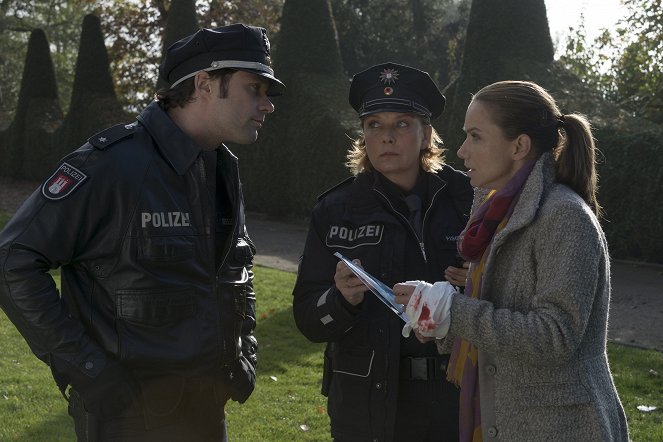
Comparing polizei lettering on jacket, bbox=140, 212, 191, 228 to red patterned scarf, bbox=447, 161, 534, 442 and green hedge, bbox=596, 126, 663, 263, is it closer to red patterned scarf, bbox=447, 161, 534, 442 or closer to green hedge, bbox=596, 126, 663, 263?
red patterned scarf, bbox=447, 161, 534, 442

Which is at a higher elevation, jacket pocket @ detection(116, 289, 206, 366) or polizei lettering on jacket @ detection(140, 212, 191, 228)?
polizei lettering on jacket @ detection(140, 212, 191, 228)

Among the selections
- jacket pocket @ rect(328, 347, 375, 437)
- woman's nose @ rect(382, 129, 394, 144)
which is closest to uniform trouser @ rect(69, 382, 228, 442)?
jacket pocket @ rect(328, 347, 375, 437)

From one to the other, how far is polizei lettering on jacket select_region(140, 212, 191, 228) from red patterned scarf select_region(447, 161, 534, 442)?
927 mm

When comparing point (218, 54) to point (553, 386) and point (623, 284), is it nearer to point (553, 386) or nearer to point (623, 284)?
point (553, 386)

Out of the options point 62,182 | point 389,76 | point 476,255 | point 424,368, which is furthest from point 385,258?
point 62,182

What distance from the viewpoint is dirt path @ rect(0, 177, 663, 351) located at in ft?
27.0

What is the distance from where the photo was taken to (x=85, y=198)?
8.90 ft

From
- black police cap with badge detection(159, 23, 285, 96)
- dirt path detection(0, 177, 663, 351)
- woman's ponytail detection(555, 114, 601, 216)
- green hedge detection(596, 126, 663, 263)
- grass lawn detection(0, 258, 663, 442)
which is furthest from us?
green hedge detection(596, 126, 663, 263)

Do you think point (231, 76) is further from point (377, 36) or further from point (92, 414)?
point (377, 36)

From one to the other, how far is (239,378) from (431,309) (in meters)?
0.96

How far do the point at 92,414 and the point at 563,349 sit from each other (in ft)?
4.91

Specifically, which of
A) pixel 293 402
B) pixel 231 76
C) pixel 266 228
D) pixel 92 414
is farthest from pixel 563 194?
pixel 266 228

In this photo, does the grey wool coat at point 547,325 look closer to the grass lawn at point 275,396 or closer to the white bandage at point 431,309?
the white bandage at point 431,309

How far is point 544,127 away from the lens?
2.64 meters
